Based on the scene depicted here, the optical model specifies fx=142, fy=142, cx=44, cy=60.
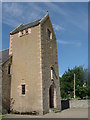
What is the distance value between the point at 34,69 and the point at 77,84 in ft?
68.7

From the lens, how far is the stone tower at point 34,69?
51.1ft

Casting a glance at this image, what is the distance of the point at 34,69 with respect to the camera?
643 inches

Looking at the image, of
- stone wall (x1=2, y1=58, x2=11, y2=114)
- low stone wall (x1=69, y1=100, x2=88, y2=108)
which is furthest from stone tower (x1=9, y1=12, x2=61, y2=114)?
low stone wall (x1=69, y1=100, x2=88, y2=108)

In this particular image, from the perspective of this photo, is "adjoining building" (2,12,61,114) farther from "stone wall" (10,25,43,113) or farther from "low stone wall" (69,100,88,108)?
"low stone wall" (69,100,88,108)

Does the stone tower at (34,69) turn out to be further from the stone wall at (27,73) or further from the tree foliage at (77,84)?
the tree foliage at (77,84)

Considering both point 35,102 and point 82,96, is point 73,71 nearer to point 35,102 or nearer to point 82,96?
point 82,96

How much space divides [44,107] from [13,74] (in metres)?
5.86

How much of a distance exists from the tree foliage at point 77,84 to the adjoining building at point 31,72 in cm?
1684

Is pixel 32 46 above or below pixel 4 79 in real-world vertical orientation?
above

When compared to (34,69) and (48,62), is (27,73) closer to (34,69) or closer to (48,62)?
(34,69)

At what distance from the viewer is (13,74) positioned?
18016 millimetres

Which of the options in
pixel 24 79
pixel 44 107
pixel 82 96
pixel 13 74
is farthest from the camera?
pixel 82 96

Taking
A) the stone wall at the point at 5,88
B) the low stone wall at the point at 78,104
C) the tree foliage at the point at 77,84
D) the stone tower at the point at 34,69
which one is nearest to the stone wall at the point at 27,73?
the stone tower at the point at 34,69

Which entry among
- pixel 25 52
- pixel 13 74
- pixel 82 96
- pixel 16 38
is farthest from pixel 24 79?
pixel 82 96
